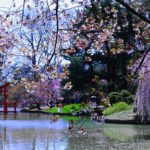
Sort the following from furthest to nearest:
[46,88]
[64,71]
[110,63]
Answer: [110,63] → [46,88] → [64,71]

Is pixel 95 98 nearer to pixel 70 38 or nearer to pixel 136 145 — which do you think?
pixel 70 38

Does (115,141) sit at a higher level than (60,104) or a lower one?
lower

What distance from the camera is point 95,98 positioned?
114 inches

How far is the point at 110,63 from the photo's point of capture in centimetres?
2447

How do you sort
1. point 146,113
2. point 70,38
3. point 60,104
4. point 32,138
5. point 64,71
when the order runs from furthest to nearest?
1. point 146,113
2. point 32,138
3. point 70,38
4. point 64,71
5. point 60,104

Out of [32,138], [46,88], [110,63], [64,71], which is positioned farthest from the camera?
[110,63]

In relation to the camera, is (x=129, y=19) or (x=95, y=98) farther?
(x=129, y=19)

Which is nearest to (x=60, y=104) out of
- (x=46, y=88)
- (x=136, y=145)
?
(x=46, y=88)

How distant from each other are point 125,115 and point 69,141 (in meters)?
6.37

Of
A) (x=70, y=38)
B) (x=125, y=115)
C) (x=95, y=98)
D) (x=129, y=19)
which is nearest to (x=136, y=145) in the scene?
(x=70, y=38)

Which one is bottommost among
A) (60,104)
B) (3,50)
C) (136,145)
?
(136,145)

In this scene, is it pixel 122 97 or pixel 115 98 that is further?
pixel 122 97

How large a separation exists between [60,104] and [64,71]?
2.11 ft

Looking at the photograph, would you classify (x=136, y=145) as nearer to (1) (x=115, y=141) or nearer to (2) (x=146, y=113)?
(1) (x=115, y=141)
